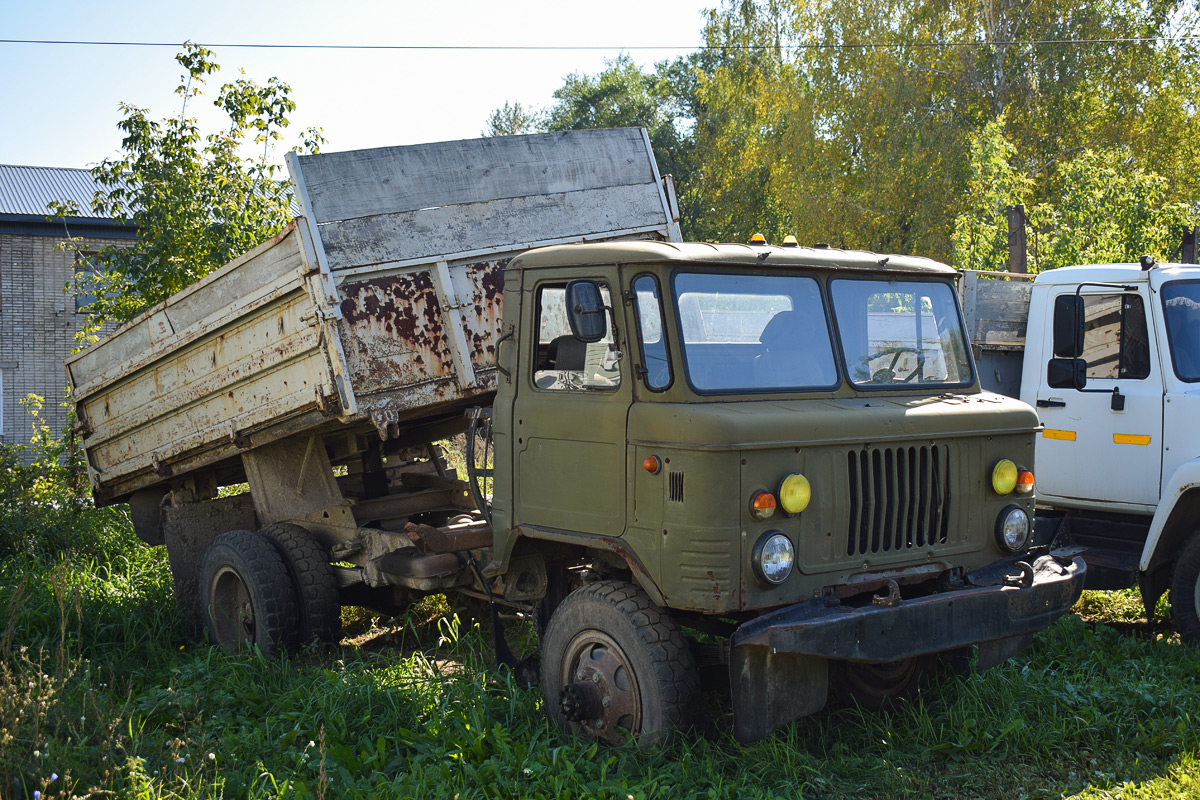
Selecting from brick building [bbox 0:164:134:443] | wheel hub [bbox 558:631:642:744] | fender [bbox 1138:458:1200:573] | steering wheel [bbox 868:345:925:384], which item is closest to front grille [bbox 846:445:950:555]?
steering wheel [bbox 868:345:925:384]

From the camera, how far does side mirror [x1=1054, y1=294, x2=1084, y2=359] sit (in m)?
6.17

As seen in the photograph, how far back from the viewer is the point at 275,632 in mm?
5938

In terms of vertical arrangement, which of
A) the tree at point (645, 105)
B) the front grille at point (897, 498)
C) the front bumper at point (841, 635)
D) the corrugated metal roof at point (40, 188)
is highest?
the tree at point (645, 105)

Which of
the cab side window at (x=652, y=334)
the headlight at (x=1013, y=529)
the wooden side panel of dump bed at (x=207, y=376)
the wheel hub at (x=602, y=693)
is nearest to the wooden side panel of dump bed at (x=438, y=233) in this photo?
the wooden side panel of dump bed at (x=207, y=376)

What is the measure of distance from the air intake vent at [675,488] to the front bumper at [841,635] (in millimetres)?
545

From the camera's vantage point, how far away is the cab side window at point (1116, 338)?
6043 millimetres

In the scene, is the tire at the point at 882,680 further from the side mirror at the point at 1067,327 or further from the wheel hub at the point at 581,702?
the side mirror at the point at 1067,327

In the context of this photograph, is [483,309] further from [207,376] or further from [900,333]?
[900,333]

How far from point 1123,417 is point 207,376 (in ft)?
17.9

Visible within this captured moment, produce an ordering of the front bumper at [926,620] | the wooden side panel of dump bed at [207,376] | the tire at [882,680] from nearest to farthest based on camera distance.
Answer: the front bumper at [926,620]
the tire at [882,680]
the wooden side panel of dump bed at [207,376]

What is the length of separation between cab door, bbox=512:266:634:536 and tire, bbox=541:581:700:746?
328 mm

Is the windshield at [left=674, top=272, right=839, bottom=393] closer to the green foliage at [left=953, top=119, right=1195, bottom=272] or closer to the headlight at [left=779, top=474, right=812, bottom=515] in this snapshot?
the headlight at [left=779, top=474, right=812, bottom=515]

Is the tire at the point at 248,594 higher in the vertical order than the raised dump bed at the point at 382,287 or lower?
lower

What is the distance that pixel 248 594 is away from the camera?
6.13 m
